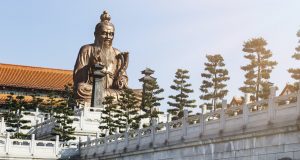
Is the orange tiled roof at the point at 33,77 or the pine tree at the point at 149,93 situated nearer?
the pine tree at the point at 149,93

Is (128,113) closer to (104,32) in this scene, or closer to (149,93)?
(149,93)

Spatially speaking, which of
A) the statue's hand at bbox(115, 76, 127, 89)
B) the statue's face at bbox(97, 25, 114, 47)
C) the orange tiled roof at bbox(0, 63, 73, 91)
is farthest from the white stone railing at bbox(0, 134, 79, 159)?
the orange tiled roof at bbox(0, 63, 73, 91)

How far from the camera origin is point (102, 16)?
49.4m

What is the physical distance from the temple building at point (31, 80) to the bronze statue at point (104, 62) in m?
9.55

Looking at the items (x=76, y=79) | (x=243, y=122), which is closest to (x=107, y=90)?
(x=76, y=79)

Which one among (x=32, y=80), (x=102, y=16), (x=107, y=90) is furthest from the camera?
(x=32, y=80)

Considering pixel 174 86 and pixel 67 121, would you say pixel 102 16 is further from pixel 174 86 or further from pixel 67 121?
pixel 67 121

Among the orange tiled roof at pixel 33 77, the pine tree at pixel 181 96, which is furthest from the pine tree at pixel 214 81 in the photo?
the orange tiled roof at pixel 33 77

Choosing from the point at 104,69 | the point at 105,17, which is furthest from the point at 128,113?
the point at 105,17

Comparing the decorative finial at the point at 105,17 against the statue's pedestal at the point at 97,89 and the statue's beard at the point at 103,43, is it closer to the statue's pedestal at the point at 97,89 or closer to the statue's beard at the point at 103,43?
the statue's beard at the point at 103,43

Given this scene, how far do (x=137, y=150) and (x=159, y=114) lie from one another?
15.1m

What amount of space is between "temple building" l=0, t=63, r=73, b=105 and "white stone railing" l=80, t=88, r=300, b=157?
29975 millimetres

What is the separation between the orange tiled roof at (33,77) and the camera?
57572 mm

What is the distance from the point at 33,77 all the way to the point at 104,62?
1536cm
